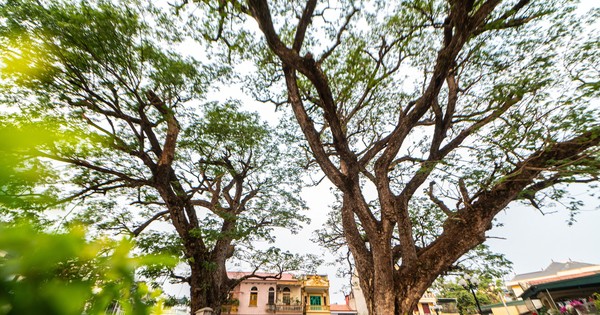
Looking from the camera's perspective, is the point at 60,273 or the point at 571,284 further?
the point at 571,284

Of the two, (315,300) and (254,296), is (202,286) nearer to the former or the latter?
(254,296)

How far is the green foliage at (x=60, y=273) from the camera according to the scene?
0.38 meters

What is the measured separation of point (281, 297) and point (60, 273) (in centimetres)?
2142

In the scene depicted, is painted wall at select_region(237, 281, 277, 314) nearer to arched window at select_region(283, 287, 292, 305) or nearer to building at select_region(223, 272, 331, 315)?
building at select_region(223, 272, 331, 315)

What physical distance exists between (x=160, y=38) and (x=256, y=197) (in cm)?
616

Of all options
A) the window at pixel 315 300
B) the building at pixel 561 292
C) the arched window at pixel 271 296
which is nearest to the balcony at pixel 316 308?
the window at pixel 315 300

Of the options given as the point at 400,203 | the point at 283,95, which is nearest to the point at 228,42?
the point at 283,95

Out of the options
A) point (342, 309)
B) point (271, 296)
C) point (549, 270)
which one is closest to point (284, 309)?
point (271, 296)

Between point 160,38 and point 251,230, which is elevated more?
point 160,38

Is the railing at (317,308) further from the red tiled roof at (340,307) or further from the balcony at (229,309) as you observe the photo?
the balcony at (229,309)

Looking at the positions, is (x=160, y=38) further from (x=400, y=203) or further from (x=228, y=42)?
(x=400, y=203)

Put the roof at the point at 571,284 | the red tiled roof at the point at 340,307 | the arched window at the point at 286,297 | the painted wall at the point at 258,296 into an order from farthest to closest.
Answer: the red tiled roof at the point at 340,307 → the arched window at the point at 286,297 → the painted wall at the point at 258,296 → the roof at the point at 571,284

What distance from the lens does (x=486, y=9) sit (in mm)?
3471

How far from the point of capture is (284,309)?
1805 cm
